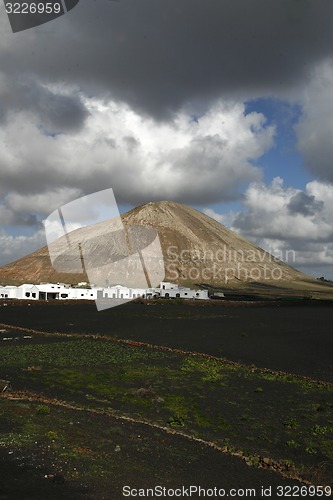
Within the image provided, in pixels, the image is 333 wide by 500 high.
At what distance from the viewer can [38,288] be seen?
11194 cm

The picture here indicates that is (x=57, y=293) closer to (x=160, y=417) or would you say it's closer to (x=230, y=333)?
(x=230, y=333)

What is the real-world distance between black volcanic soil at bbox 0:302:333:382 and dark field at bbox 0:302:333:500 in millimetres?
398

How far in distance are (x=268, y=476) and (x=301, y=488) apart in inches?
41.4

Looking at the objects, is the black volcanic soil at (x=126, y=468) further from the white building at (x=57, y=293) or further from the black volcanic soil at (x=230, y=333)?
the white building at (x=57, y=293)

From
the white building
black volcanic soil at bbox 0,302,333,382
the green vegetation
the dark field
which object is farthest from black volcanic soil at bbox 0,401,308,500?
the white building

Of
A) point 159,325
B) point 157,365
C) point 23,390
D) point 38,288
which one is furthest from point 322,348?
point 38,288

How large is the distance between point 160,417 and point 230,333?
33.4 m

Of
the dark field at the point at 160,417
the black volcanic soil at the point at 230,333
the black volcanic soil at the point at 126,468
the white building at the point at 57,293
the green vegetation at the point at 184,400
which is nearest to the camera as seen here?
the black volcanic soil at the point at 126,468

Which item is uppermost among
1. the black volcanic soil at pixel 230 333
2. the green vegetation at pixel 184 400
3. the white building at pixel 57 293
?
the white building at pixel 57 293

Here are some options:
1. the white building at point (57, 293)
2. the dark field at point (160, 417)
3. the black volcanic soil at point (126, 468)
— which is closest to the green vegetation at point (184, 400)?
the dark field at point (160, 417)

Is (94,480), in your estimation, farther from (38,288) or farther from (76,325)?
(38,288)

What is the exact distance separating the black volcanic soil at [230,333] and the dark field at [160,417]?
1.31 ft

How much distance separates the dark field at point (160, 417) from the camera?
41.2 feet

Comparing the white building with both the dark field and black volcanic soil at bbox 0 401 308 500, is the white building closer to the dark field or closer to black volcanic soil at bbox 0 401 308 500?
the dark field
